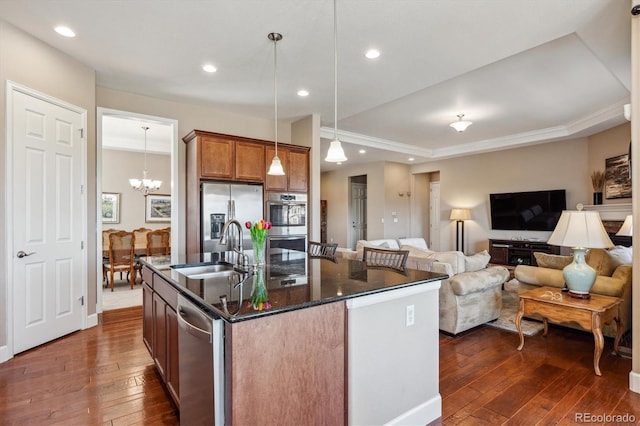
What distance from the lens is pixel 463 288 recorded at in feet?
11.3

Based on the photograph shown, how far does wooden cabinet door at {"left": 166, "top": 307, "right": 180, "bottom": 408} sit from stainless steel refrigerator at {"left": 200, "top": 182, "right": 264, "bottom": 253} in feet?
7.63

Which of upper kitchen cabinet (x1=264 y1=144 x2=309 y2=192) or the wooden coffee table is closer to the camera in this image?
the wooden coffee table

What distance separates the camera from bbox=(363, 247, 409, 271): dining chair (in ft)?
8.17

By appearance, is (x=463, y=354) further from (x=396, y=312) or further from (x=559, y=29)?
(x=559, y=29)

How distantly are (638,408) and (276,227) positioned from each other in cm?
406

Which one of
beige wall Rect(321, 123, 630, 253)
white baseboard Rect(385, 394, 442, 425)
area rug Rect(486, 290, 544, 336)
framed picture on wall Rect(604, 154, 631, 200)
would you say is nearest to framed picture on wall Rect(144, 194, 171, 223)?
beige wall Rect(321, 123, 630, 253)

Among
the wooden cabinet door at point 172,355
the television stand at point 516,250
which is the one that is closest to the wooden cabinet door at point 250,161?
the wooden cabinet door at point 172,355

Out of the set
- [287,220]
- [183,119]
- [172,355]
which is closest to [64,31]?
[183,119]

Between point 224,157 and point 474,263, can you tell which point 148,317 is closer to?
point 224,157

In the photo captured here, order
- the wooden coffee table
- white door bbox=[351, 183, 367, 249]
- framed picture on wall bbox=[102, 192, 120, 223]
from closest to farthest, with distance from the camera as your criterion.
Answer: the wooden coffee table < framed picture on wall bbox=[102, 192, 120, 223] < white door bbox=[351, 183, 367, 249]

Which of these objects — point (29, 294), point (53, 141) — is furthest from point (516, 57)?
point (29, 294)

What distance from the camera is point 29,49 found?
3166mm

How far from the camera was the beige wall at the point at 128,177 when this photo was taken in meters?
7.59

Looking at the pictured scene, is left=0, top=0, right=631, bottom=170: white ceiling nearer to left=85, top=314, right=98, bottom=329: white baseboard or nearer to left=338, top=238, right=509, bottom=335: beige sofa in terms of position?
left=338, top=238, right=509, bottom=335: beige sofa
